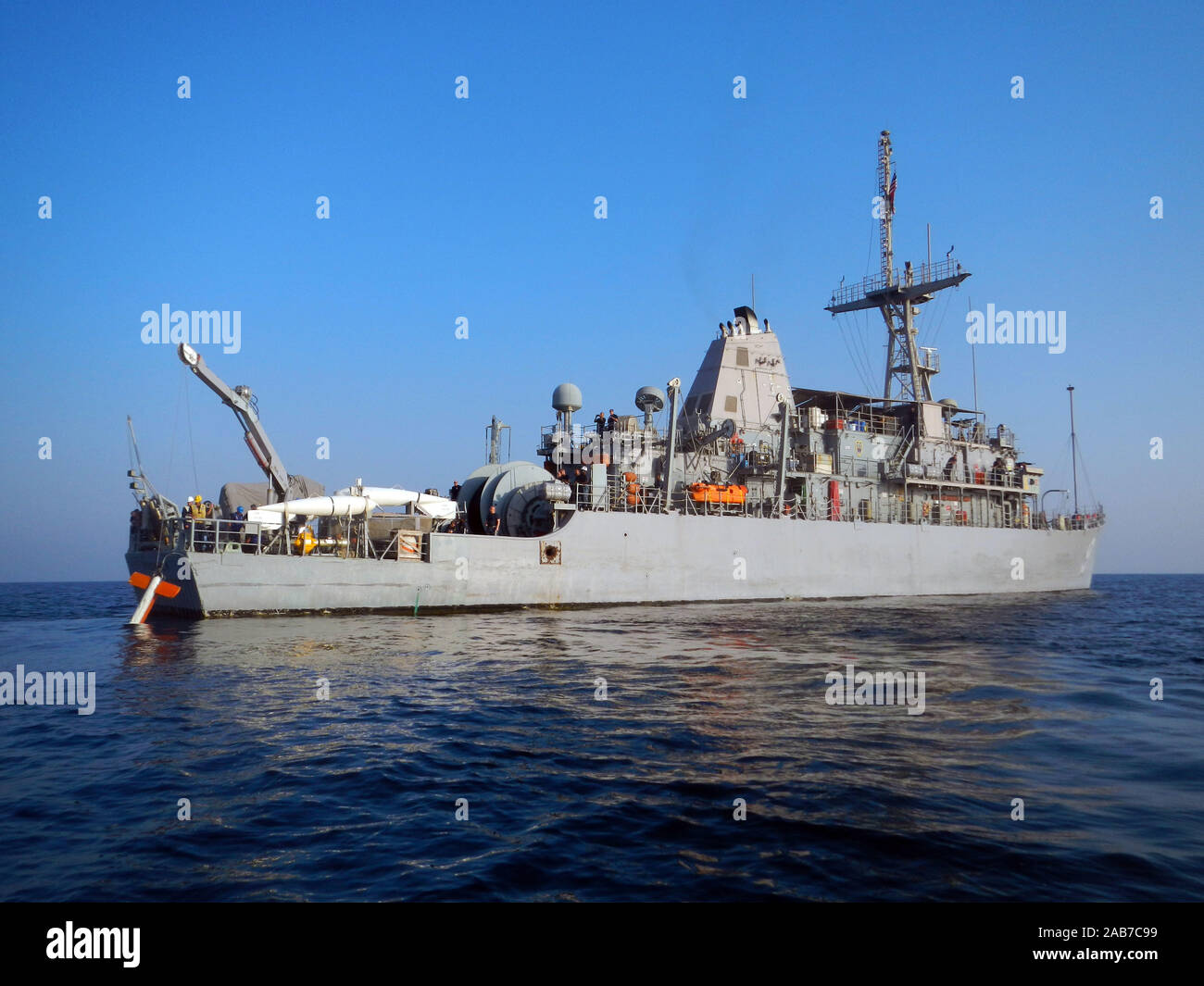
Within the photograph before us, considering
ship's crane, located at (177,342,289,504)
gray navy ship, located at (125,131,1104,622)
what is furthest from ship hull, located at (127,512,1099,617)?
ship's crane, located at (177,342,289,504)

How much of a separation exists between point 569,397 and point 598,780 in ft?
75.8

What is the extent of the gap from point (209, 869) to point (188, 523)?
1717 centimetres

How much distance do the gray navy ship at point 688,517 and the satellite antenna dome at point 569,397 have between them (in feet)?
0.42

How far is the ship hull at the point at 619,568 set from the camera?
2056 cm

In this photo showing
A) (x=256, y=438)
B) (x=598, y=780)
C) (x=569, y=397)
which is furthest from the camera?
(x=569, y=397)

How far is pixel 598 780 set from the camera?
7250mm

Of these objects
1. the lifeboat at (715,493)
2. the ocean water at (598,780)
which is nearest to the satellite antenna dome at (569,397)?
the lifeboat at (715,493)

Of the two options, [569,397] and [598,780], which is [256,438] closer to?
[569,397]

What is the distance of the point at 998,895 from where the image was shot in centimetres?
471

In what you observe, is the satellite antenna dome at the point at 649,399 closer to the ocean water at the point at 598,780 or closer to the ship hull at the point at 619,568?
the ship hull at the point at 619,568

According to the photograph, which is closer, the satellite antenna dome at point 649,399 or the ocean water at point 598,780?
the ocean water at point 598,780

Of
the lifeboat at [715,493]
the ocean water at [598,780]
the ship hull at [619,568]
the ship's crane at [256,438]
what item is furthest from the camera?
the lifeboat at [715,493]

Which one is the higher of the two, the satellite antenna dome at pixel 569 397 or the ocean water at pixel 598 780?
the satellite antenna dome at pixel 569 397

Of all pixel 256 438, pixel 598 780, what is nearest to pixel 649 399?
pixel 256 438
